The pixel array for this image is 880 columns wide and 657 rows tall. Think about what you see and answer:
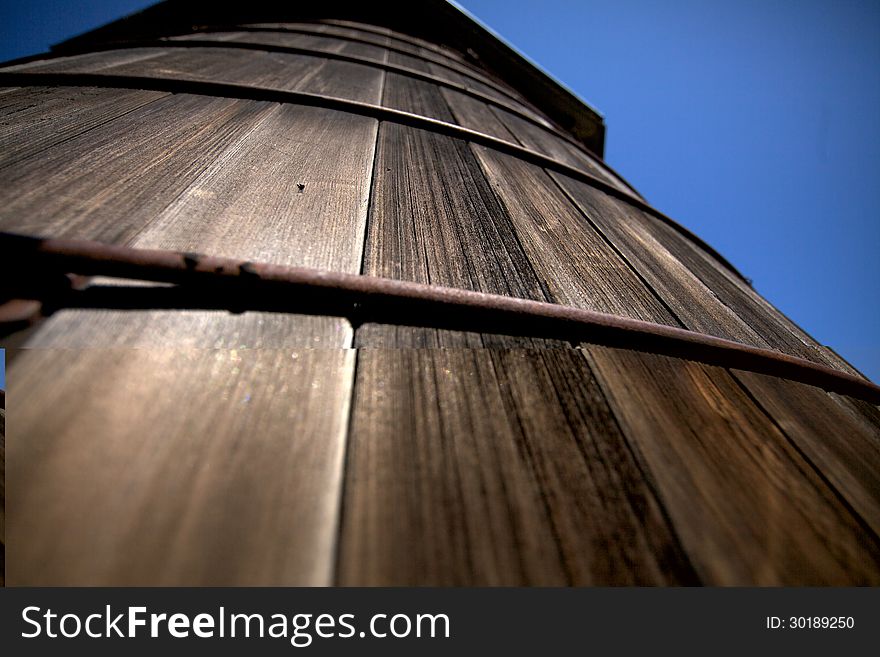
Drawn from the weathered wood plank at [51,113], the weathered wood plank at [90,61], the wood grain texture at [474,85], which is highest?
the wood grain texture at [474,85]

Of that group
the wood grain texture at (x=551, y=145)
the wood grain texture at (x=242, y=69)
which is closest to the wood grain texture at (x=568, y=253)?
→ the wood grain texture at (x=551, y=145)

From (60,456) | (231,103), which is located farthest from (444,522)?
(231,103)

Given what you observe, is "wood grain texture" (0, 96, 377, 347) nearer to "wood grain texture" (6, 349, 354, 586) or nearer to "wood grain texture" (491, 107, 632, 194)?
"wood grain texture" (6, 349, 354, 586)

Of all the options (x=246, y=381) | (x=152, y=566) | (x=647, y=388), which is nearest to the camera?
(x=152, y=566)

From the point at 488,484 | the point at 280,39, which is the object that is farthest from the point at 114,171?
the point at 280,39

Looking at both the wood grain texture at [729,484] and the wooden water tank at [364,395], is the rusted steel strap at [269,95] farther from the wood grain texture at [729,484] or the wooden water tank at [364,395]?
the wood grain texture at [729,484]

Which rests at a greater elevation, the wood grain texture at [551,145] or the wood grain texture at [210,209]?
the wood grain texture at [551,145]

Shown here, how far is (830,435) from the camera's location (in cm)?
65

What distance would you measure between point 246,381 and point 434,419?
226mm

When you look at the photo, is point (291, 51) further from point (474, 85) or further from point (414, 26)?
point (414, 26)

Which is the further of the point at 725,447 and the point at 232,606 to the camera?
the point at 725,447

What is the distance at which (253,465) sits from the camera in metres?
0.39

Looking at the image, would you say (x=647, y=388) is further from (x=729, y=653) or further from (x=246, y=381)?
(x=246, y=381)

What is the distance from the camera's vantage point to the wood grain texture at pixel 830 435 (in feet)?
1.85
